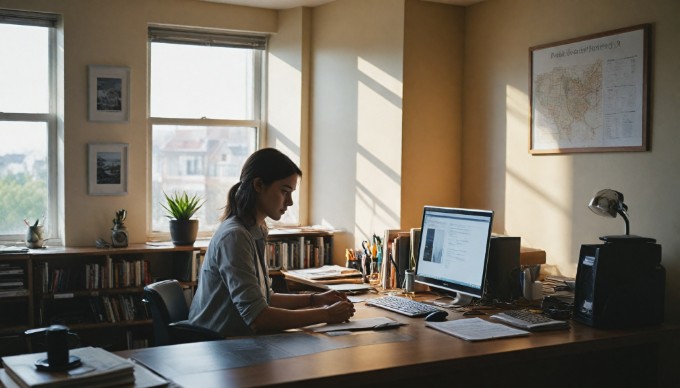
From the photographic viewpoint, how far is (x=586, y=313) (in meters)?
3.33

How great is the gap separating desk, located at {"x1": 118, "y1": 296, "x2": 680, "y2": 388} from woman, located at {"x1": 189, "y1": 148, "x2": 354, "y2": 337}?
1.14 ft

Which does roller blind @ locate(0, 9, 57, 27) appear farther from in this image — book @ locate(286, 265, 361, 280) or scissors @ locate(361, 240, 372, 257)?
scissors @ locate(361, 240, 372, 257)

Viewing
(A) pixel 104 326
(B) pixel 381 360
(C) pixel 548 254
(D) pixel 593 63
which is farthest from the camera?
(A) pixel 104 326

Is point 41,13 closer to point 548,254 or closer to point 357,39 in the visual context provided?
point 357,39

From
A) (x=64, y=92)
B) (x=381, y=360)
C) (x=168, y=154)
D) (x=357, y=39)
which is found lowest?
(x=381, y=360)

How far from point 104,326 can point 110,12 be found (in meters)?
2.25

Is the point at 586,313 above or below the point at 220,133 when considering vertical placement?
below

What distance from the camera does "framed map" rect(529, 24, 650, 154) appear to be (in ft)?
12.8

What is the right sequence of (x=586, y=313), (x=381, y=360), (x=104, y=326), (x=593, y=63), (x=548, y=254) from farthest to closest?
(x=104, y=326) → (x=548, y=254) → (x=593, y=63) → (x=586, y=313) → (x=381, y=360)

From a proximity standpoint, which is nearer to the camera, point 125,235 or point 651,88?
point 651,88

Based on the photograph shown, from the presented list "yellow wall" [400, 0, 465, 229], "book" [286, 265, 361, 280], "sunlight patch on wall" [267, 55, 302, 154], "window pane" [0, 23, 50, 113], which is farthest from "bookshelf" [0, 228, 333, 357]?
"window pane" [0, 23, 50, 113]

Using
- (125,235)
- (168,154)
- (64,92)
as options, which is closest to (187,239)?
(125,235)

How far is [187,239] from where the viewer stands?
17.6ft

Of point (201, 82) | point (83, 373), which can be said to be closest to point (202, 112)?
point (201, 82)
